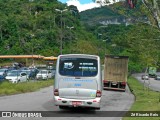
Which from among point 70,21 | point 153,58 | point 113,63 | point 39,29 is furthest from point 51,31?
point 153,58

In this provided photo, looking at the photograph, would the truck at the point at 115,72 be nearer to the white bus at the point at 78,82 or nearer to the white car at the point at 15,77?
the white car at the point at 15,77

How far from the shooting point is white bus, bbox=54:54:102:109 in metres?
18.5

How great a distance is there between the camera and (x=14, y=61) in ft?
309

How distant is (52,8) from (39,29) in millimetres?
20566

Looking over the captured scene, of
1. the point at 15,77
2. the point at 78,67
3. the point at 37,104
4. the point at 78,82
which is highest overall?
the point at 78,67

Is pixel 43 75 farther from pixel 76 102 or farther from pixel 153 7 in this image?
pixel 153 7

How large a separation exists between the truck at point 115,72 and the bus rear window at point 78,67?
22.3m

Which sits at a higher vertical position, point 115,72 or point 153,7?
point 153,7

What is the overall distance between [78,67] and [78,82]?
0.87m

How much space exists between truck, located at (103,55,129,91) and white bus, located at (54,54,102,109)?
22342mm

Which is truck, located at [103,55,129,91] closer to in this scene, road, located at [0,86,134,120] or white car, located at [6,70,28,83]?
white car, located at [6,70,28,83]

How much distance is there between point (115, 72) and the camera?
138ft

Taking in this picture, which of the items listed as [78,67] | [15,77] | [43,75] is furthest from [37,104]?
[43,75]

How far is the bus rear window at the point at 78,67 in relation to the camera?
19031mm
